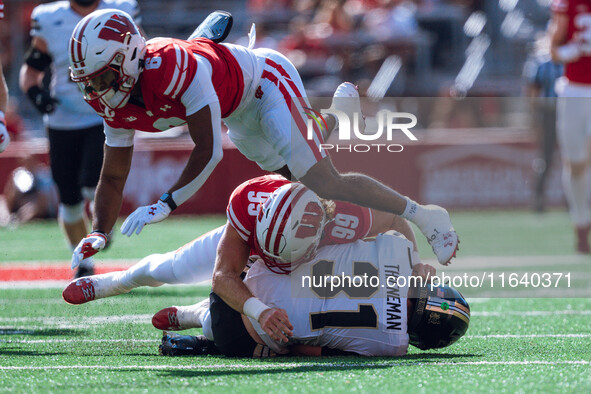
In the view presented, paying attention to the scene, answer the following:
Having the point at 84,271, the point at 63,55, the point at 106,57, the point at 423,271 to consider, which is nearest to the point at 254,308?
the point at 423,271

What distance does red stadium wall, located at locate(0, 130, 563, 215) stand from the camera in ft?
36.7

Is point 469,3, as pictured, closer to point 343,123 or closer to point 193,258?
point 343,123

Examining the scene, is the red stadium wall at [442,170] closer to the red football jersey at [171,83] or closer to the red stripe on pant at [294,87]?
the red stripe on pant at [294,87]

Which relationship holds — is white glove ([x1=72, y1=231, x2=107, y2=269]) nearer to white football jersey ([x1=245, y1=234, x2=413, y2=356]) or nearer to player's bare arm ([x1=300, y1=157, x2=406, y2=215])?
white football jersey ([x1=245, y1=234, x2=413, y2=356])

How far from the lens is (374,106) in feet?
40.3

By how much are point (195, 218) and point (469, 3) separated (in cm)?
532

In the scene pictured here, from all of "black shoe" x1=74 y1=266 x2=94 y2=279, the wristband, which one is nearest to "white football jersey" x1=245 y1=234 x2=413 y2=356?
the wristband

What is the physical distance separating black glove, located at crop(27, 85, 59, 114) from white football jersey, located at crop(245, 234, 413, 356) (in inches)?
112

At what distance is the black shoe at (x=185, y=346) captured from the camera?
392 centimetres

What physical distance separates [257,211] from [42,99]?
2924mm

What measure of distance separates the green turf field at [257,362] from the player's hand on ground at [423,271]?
0.32 metres

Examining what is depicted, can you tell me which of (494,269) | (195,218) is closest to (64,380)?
Answer: (494,269)

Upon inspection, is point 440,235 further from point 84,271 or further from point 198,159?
point 84,271

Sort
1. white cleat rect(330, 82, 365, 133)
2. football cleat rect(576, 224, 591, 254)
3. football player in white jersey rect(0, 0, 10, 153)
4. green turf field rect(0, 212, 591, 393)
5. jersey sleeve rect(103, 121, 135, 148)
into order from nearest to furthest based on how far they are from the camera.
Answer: green turf field rect(0, 212, 591, 393) → jersey sleeve rect(103, 121, 135, 148) → football player in white jersey rect(0, 0, 10, 153) → white cleat rect(330, 82, 365, 133) → football cleat rect(576, 224, 591, 254)
